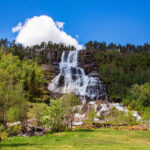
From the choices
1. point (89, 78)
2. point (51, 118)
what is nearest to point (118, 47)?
point (89, 78)

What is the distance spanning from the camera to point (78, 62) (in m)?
103

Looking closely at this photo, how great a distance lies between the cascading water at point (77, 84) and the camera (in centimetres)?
7644

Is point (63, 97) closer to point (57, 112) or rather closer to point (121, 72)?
point (57, 112)

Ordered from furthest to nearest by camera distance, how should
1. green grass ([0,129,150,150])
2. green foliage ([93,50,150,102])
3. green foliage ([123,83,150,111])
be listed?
green foliage ([93,50,150,102]), green foliage ([123,83,150,111]), green grass ([0,129,150,150])

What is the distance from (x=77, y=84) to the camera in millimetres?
82375

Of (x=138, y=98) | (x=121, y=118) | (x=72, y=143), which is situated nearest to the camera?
(x=72, y=143)

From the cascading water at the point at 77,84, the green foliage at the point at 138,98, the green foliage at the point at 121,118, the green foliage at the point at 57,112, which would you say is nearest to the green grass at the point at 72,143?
the green foliage at the point at 57,112

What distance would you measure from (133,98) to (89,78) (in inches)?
952

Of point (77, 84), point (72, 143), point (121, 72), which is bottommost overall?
point (72, 143)

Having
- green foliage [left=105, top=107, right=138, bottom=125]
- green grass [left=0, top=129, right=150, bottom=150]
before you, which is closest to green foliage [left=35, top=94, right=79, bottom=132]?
green grass [left=0, top=129, right=150, bottom=150]

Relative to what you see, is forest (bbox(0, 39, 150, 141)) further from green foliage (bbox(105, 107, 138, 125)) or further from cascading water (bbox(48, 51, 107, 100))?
cascading water (bbox(48, 51, 107, 100))

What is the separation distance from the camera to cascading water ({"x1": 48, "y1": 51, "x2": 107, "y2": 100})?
76.4 metres

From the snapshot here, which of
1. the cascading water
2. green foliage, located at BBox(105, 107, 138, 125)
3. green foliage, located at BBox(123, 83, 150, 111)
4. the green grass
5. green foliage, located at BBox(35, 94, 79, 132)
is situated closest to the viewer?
the green grass

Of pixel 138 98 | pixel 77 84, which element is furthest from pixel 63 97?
pixel 138 98
